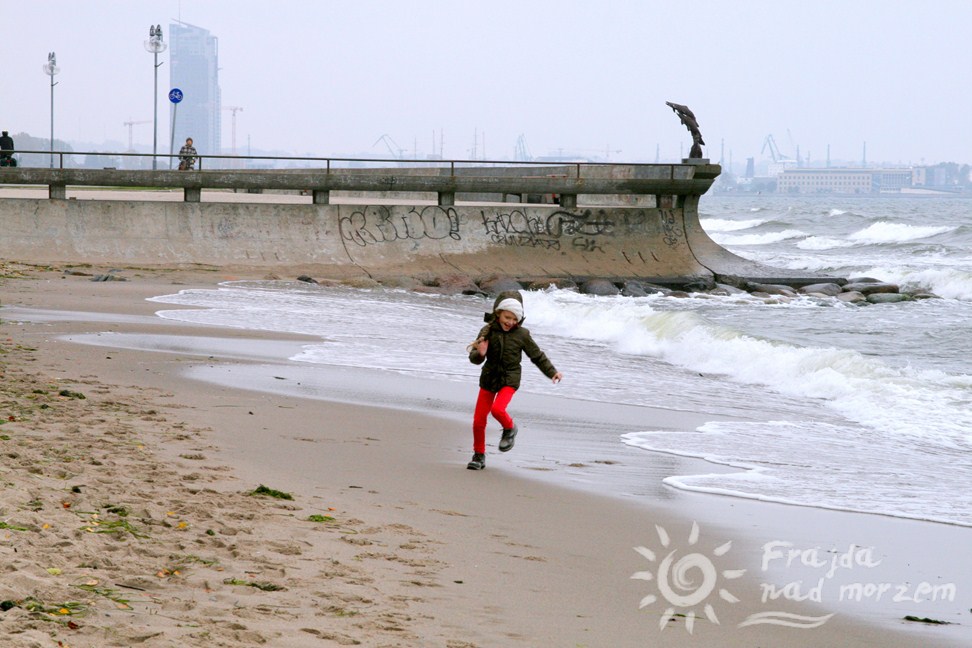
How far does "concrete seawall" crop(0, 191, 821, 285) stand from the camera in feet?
74.1

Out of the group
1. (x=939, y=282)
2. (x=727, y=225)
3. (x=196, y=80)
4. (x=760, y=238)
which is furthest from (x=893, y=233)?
(x=196, y=80)

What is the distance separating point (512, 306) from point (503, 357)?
0.38 meters

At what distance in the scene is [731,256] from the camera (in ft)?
→ 89.8

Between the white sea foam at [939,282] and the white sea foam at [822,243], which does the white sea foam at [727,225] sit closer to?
the white sea foam at [822,243]

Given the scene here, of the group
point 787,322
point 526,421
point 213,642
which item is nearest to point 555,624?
point 213,642

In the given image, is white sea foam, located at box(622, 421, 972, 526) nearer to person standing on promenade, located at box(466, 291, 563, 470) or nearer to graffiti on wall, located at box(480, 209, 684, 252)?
person standing on promenade, located at box(466, 291, 563, 470)

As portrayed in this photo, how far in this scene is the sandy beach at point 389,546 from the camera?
458 centimetres

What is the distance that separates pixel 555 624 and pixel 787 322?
17957 millimetres

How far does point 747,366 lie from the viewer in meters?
15.4

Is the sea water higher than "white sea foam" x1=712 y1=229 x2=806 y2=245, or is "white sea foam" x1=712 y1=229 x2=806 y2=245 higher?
"white sea foam" x1=712 y1=229 x2=806 y2=245

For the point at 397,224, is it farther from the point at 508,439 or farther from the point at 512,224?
the point at 508,439

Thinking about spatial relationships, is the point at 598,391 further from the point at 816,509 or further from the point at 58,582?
the point at 58,582

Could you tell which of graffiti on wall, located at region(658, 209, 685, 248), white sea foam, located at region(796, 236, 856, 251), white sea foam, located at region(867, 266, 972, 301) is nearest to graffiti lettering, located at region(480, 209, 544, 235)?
graffiti on wall, located at region(658, 209, 685, 248)

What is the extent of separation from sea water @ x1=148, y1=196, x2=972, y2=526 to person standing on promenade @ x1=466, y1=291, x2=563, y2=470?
1233 millimetres
